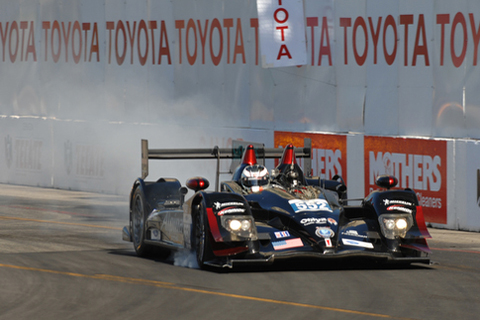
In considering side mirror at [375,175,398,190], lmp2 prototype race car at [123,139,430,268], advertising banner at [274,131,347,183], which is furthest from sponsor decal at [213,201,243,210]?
advertising banner at [274,131,347,183]

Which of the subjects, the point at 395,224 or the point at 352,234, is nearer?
the point at 352,234

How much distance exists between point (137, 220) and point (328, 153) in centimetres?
669

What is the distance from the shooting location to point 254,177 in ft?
39.0

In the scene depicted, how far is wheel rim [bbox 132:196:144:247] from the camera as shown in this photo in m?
12.7

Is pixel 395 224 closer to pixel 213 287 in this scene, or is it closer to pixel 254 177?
pixel 254 177

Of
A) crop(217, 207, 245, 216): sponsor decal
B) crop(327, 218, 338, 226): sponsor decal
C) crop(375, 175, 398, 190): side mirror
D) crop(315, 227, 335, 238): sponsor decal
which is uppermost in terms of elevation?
crop(375, 175, 398, 190): side mirror

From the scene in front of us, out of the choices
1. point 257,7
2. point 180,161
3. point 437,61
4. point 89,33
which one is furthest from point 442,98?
point 89,33

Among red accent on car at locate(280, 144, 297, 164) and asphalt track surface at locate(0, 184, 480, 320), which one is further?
red accent on car at locate(280, 144, 297, 164)

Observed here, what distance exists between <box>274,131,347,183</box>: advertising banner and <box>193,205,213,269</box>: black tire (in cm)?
774

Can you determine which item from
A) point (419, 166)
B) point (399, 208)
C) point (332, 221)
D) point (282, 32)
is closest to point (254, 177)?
point (332, 221)

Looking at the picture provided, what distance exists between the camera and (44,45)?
88.9ft

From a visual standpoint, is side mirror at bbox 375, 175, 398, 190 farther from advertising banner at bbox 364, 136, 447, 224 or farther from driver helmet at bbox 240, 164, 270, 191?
advertising banner at bbox 364, 136, 447, 224

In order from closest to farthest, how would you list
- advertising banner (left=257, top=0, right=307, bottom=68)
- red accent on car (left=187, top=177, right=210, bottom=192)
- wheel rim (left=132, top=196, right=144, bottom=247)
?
red accent on car (left=187, top=177, right=210, bottom=192), wheel rim (left=132, top=196, right=144, bottom=247), advertising banner (left=257, top=0, right=307, bottom=68)

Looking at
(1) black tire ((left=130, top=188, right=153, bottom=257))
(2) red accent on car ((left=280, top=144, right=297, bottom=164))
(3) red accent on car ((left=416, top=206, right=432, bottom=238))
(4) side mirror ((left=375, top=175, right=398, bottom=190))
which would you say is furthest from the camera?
(2) red accent on car ((left=280, top=144, right=297, bottom=164))
